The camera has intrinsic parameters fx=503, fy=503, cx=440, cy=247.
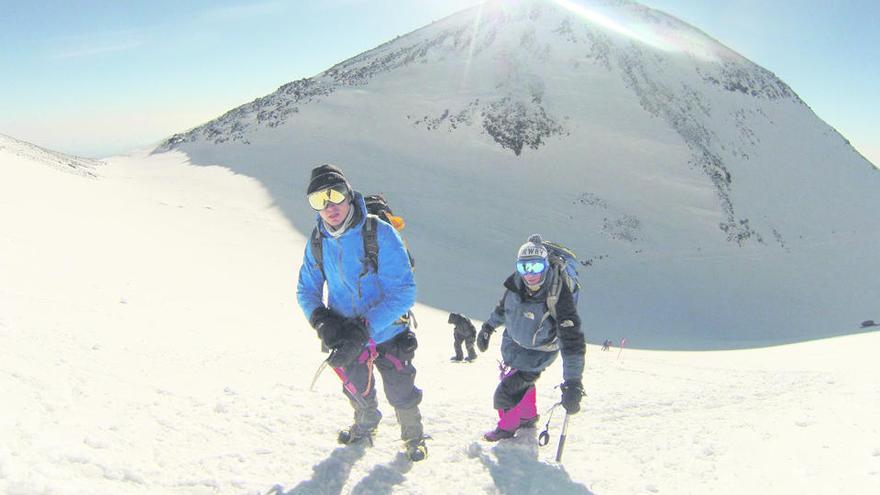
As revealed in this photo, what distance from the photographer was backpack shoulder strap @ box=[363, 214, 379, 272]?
3.97m

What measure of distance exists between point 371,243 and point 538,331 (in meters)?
2.01

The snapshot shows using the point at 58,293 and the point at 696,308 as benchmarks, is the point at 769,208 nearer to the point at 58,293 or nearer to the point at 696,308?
the point at 696,308

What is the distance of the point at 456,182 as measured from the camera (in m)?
39.1

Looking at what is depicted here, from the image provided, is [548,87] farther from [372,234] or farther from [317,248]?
[372,234]

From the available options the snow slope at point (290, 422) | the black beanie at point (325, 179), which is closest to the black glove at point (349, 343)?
the snow slope at point (290, 422)

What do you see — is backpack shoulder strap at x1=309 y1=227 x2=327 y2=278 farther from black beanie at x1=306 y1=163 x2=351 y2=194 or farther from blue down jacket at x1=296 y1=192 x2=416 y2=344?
black beanie at x1=306 y1=163 x2=351 y2=194

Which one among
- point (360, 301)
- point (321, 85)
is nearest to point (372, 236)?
point (360, 301)

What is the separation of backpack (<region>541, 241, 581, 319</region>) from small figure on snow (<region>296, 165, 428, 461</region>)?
54.5 inches

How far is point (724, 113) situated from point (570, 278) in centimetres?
6227

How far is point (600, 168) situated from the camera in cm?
4338

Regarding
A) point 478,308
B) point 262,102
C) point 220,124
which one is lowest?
point 478,308

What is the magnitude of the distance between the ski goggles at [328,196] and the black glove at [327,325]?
2.79 feet

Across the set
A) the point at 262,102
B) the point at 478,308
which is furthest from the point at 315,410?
the point at 262,102

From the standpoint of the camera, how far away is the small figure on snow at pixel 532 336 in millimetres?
4590
